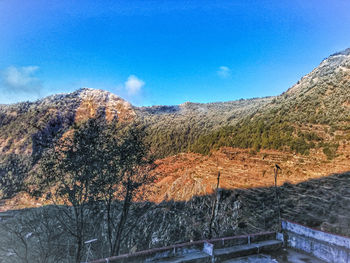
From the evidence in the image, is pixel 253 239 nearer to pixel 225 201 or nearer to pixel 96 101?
pixel 225 201

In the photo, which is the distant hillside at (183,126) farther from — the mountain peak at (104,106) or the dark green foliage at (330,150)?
the dark green foliage at (330,150)

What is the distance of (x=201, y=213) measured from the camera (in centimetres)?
1678

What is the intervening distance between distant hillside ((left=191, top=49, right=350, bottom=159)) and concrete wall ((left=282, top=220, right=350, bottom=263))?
1244 centimetres

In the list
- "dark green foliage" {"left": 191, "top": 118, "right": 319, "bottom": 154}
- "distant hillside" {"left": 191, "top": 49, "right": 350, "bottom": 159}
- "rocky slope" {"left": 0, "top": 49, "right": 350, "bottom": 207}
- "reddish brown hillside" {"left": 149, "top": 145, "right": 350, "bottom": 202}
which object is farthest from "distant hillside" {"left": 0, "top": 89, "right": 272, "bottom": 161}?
"reddish brown hillside" {"left": 149, "top": 145, "right": 350, "bottom": 202}

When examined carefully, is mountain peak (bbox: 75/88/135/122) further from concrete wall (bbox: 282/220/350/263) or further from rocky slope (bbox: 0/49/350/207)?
concrete wall (bbox: 282/220/350/263)

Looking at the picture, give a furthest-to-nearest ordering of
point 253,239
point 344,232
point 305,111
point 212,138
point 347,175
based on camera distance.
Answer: point 212,138, point 305,111, point 347,175, point 344,232, point 253,239

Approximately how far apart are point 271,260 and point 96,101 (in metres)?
56.5

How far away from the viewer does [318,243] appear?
7312 mm

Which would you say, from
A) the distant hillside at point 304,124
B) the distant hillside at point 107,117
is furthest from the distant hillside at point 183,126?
the distant hillside at point 304,124

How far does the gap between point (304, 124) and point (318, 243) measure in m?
18.5

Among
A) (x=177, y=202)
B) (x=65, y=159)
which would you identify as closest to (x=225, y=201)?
(x=177, y=202)

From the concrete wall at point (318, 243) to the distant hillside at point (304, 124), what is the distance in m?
12.4

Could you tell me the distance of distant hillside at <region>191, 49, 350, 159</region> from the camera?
19719 millimetres

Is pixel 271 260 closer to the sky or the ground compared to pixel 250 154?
closer to the ground
